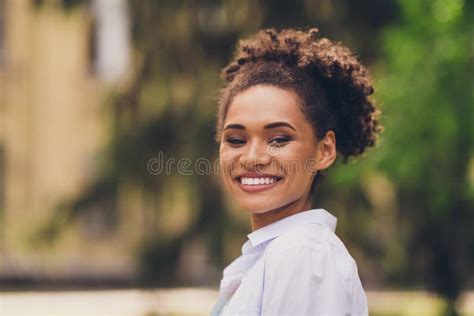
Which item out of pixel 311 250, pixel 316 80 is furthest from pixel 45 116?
pixel 311 250

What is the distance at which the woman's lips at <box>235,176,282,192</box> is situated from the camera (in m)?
2.29

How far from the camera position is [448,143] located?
8719 millimetres

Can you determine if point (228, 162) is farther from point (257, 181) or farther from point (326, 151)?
point (326, 151)

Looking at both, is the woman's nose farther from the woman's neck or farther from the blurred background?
the blurred background

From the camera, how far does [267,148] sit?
2266 mm

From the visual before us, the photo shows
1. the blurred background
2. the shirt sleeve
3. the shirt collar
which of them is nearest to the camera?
the shirt sleeve

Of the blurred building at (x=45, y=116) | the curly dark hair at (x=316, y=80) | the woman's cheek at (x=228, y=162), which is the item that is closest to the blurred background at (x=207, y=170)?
the curly dark hair at (x=316, y=80)

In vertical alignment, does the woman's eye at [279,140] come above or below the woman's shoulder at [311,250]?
above

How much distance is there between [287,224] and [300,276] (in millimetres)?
255

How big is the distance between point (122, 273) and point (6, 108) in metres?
4.19

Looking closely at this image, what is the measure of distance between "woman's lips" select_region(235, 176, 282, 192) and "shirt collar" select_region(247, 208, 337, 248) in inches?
3.5

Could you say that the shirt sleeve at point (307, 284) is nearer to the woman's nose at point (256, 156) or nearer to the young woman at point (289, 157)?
the young woman at point (289, 157)

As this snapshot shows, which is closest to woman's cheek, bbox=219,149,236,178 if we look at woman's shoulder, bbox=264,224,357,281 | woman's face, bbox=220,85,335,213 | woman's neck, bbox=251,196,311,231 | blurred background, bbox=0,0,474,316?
woman's face, bbox=220,85,335,213

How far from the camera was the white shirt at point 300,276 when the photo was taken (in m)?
2.00
